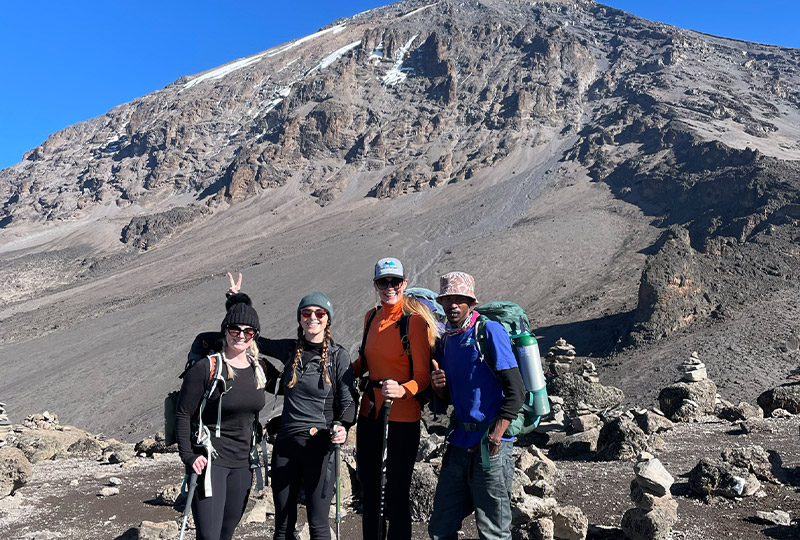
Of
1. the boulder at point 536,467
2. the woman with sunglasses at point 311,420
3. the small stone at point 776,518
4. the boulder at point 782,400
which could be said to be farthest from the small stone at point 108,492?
the boulder at point 782,400

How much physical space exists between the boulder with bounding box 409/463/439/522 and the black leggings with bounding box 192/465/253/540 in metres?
2.30

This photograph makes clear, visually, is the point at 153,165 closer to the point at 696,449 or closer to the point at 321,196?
the point at 321,196

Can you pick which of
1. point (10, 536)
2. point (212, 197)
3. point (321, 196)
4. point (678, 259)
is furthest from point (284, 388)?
point (212, 197)

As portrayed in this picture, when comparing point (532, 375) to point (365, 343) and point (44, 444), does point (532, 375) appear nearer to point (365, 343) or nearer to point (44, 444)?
point (365, 343)

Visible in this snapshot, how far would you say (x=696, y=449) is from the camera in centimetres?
643

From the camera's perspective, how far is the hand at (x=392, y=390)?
111 inches

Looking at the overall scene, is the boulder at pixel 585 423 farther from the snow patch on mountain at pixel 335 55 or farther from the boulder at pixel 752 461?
the snow patch on mountain at pixel 335 55

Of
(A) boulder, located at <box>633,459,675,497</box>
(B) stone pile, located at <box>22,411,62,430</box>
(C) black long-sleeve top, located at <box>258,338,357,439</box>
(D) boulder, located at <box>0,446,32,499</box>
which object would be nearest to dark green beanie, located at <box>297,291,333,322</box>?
(C) black long-sleeve top, located at <box>258,338,357,439</box>

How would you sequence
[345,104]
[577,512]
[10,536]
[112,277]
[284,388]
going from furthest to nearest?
[345,104] → [112,277] → [10,536] → [577,512] → [284,388]

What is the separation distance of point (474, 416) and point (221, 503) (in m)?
1.41

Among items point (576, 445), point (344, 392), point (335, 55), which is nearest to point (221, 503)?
point (344, 392)

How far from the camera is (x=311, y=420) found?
2938mm

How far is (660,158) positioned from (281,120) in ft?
209

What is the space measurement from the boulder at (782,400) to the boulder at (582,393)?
2.83 meters
